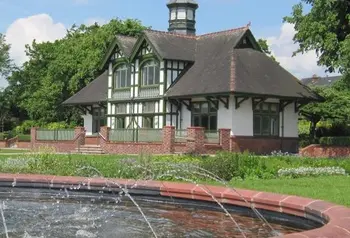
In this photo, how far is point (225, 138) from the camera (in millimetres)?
34844

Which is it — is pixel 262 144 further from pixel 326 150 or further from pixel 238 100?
pixel 326 150

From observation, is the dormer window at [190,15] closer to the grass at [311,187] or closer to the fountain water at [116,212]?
the grass at [311,187]

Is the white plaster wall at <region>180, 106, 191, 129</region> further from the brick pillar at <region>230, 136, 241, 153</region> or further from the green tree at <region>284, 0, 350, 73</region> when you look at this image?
the green tree at <region>284, 0, 350, 73</region>

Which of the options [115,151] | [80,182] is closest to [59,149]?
[115,151]

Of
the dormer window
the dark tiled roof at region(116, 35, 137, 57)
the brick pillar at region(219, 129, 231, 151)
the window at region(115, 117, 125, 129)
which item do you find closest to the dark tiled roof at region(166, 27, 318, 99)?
the brick pillar at region(219, 129, 231, 151)

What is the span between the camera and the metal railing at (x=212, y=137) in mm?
34875

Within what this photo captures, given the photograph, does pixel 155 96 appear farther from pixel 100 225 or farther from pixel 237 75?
pixel 100 225

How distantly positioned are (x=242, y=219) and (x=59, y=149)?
34.4 m

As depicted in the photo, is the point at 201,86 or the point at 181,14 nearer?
the point at 201,86

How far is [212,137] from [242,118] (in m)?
2.38

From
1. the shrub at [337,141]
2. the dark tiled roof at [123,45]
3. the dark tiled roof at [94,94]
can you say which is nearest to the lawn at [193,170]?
the shrub at [337,141]

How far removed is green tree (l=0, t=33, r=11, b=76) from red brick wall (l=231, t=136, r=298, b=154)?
43832 mm

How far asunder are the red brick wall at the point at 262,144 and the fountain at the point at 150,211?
22217 millimetres

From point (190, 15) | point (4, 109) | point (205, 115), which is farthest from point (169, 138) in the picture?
point (4, 109)
